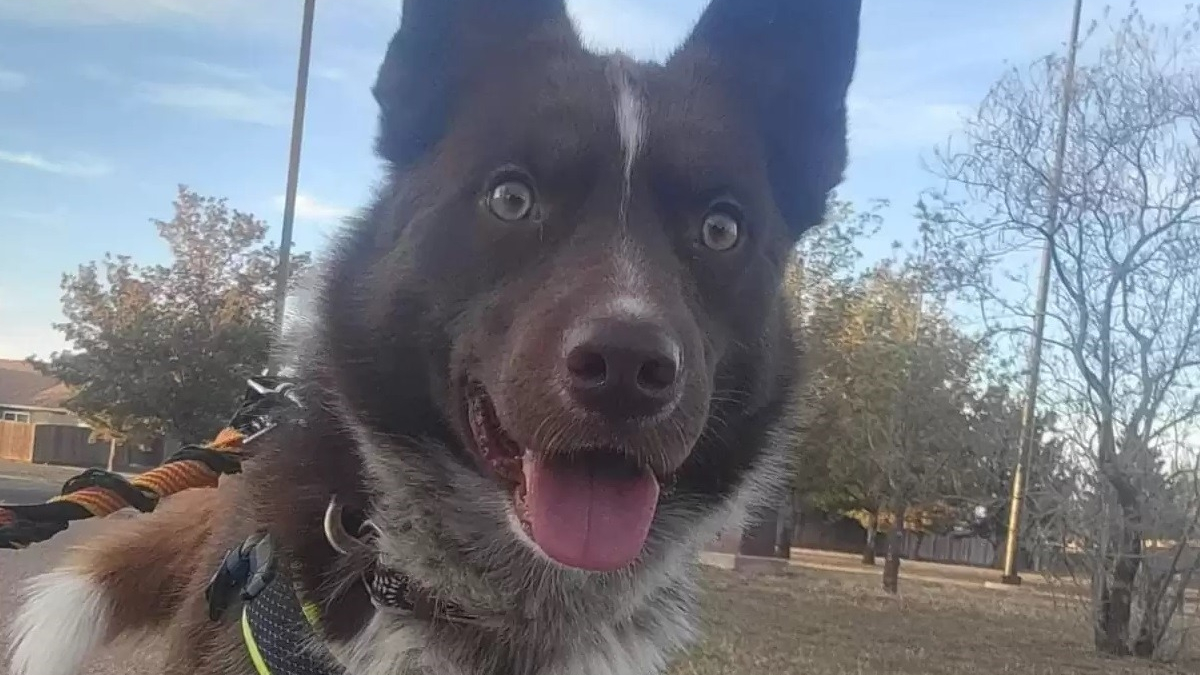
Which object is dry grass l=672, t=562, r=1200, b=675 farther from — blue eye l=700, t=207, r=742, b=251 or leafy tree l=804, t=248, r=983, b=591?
blue eye l=700, t=207, r=742, b=251

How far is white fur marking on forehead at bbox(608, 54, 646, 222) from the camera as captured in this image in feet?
8.06

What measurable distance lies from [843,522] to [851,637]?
2145cm

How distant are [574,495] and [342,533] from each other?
0.48 m

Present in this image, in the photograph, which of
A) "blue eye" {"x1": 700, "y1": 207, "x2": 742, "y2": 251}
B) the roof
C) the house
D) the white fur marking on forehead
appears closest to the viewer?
the white fur marking on forehead

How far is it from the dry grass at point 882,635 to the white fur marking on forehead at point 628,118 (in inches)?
165

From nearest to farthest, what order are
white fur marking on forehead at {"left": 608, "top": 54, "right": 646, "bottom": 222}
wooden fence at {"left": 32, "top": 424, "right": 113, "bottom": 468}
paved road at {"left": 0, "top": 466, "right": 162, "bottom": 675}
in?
white fur marking on forehead at {"left": 608, "top": 54, "right": 646, "bottom": 222}
paved road at {"left": 0, "top": 466, "right": 162, "bottom": 675}
wooden fence at {"left": 32, "top": 424, "right": 113, "bottom": 468}

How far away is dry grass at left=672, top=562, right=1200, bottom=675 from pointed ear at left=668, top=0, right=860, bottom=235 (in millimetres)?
3740

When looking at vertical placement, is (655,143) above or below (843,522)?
above

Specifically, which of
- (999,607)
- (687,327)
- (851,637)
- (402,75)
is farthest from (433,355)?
(999,607)

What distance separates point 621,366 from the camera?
2.06 metres

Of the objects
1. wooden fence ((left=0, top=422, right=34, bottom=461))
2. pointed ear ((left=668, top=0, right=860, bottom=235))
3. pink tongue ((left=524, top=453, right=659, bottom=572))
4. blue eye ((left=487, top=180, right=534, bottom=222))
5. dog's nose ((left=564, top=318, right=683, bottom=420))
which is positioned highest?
pointed ear ((left=668, top=0, right=860, bottom=235))

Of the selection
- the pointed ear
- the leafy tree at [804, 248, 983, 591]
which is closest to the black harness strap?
the pointed ear

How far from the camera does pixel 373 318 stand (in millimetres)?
2512

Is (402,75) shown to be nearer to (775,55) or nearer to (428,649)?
(775,55)
